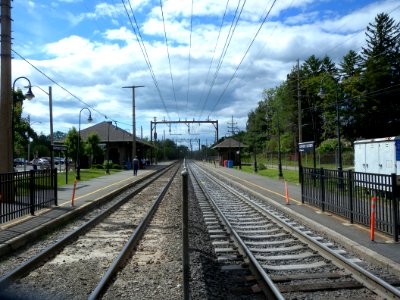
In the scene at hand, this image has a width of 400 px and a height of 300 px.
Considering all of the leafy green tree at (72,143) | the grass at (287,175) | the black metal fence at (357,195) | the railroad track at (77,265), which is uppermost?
the leafy green tree at (72,143)

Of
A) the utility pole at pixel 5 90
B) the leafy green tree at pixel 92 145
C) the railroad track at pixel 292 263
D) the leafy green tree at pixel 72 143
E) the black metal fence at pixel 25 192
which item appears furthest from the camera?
the leafy green tree at pixel 92 145

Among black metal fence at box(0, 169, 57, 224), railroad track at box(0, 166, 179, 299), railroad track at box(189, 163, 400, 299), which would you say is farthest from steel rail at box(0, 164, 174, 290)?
railroad track at box(189, 163, 400, 299)

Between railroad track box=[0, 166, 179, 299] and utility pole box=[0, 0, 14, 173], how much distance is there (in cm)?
472

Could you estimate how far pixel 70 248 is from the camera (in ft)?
33.7

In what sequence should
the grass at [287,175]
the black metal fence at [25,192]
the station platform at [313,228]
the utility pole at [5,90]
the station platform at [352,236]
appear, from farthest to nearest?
the grass at [287,175]
the utility pole at [5,90]
the black metal fence at [25,192]
the station platform at [313,228]
the station platform at [352,236]

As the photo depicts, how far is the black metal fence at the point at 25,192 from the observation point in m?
12.5

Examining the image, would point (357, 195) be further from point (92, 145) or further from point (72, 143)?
point (92, 145)

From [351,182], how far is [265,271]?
16.4ft

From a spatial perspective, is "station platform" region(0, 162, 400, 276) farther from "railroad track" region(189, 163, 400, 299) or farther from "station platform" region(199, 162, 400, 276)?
"railroad track" region(189, 163, 400, 299)

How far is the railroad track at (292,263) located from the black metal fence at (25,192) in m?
5.41

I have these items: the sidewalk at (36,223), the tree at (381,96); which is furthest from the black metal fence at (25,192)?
the tree at (381,96)

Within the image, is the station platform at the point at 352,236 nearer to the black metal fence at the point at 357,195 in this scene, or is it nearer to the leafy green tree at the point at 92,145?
the black metal fence at the point at 357,195

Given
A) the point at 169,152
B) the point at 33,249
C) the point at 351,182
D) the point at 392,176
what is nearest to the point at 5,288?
the point at 33,249

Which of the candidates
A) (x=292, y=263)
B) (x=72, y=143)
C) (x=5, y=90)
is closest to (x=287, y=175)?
(x=72, y=143)
